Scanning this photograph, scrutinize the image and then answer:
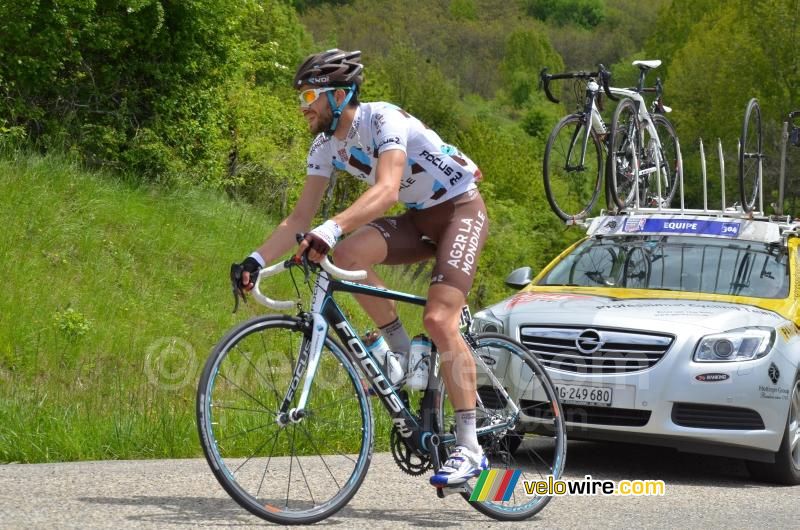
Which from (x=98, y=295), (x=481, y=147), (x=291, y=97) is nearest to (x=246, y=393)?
(x=98, y=295)

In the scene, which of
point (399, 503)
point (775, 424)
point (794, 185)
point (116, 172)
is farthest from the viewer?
point (794, 185)

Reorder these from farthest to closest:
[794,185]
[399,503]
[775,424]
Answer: [794,185]
[775,424]
[399,503]

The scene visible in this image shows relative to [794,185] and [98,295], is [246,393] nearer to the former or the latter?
[98,295]

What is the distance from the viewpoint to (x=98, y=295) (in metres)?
17.3

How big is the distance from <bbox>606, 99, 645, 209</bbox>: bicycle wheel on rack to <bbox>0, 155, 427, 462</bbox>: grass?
7.32 ft

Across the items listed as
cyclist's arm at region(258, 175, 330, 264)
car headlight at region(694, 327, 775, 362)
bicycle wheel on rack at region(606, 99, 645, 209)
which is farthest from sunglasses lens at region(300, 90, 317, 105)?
bicycle wheel on rack at region(606, 99, 645, 209)

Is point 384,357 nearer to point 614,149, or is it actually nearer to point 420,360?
point 420,360

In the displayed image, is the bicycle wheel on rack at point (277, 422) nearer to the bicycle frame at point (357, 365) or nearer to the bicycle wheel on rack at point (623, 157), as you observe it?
the bicycle frame at point (357, 365)

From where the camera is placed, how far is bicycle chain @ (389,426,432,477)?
19.0 feet

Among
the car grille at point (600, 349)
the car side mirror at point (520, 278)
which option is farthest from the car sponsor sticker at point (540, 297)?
the car grille at point (600, 349)

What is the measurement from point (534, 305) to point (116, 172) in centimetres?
1469

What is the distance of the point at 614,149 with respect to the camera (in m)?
11.2

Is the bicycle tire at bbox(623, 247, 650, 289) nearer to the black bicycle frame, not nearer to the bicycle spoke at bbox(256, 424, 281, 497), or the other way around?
the black bicycle frame

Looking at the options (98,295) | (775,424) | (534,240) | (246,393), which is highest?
(246,393)
